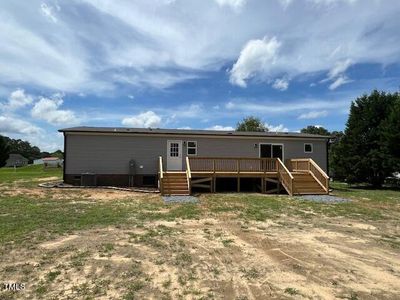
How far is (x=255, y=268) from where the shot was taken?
5.71 metres

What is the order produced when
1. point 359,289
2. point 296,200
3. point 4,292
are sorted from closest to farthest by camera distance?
point 4,292
point 359,289
point 296,200

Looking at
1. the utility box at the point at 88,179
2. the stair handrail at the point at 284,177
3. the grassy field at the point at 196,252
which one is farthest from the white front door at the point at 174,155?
the grassy field at the point at 196,252

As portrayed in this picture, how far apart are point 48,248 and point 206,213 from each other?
569cm

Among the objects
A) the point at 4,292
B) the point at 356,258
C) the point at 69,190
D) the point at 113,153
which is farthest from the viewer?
the point at 113,153

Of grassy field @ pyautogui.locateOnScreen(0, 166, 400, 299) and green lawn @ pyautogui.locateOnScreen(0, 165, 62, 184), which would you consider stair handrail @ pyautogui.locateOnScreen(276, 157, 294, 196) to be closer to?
grassy field @ pyautogui.locateOnScreen(0, 166, 400, 299)

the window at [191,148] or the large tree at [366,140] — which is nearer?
the window at [191,148]

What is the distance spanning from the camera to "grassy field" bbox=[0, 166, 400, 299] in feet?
15.7

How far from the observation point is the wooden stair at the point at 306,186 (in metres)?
17.0

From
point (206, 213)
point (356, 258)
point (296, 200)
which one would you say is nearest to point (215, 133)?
point (296, 200)

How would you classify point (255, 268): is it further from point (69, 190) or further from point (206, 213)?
point (69, 190)

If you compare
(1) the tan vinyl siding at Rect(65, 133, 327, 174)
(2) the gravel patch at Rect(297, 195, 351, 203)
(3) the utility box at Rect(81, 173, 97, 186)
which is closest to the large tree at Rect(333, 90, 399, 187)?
(1) the tan vinyl siding at Rect(65, 133, 327, 174)

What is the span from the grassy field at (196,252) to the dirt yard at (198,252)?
18 mm

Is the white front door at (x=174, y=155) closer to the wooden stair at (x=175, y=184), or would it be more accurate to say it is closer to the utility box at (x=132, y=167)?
the utility box at (x=132, y=167)

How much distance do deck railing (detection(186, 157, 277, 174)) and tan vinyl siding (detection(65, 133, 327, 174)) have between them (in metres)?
1.45
